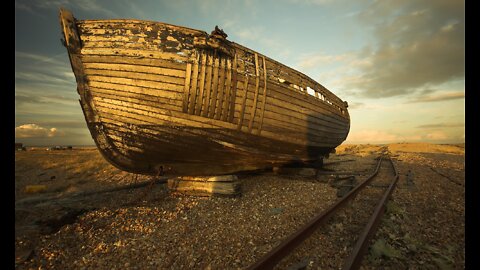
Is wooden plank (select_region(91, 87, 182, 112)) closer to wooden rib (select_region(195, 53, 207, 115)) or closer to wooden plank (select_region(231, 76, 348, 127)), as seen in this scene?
wooden rib (select_region(195, 53, 207, 115))

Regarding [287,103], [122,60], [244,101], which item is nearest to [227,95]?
[244,101]

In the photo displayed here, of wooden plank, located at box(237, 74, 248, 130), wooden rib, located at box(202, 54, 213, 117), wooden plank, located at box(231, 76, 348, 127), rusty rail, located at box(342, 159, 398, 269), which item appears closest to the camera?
rusty rail, located at box(342, 159, 398, 269)

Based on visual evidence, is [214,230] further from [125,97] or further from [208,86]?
[125,97]

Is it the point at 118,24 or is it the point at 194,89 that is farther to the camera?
the point at 194,89

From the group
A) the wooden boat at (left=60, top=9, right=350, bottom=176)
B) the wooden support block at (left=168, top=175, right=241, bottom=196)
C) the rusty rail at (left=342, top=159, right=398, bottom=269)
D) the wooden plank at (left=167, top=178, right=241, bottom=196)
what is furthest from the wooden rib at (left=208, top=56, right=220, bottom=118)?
the rusty rail at (left=342, top=159, right=398, bottom=269)

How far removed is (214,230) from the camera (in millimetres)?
4680

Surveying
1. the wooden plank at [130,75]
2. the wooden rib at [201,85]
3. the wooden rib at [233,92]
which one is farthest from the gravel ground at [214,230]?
the wooden plank at [130,75]

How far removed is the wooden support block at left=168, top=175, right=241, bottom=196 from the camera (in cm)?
678

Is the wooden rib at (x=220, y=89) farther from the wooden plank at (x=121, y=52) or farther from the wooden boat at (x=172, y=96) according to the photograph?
the wooden plank at (x=121, y=52)

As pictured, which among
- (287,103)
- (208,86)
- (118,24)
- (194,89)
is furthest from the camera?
(287,103)

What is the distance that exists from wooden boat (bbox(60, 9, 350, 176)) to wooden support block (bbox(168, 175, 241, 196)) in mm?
333

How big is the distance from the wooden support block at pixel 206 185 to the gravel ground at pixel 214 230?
0.75 ft

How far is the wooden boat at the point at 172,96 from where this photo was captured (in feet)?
19.8

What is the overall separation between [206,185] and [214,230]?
2.29 meters
